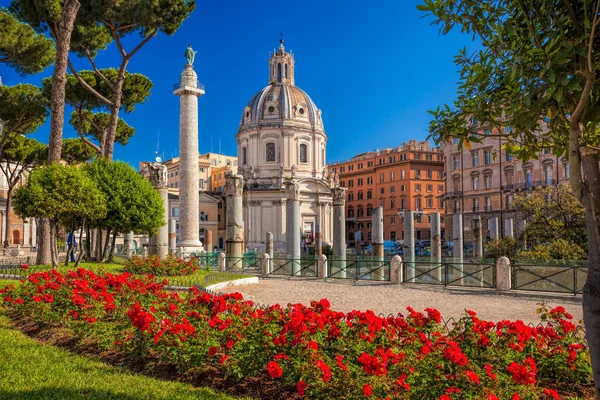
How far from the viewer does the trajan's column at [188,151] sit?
26.4 metres

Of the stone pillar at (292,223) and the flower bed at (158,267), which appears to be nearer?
the flower bed at (158,267)

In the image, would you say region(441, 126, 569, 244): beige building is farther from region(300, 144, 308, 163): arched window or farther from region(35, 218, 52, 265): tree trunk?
region(35, 218, 52, 265): tree trunk

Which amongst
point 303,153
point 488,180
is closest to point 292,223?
point 488,180

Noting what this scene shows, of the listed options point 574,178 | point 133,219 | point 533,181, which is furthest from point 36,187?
point 533,181

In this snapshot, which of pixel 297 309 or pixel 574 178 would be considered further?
pixel 297 309

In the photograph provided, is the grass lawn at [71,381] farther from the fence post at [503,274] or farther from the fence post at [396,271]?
the fence post at [396,271]

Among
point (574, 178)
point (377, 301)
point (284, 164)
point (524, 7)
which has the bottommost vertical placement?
point (377, 301)

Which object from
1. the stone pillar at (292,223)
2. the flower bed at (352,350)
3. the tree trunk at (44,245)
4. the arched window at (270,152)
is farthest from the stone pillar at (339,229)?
the arched window at (270,152)

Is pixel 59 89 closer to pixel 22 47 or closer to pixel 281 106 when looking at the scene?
pixel 22 47

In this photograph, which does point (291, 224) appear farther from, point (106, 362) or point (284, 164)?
point (284, 164)

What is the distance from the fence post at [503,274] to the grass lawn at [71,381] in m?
11.5

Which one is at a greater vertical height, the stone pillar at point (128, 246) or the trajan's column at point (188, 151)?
the trajan's column at point (188, 151)

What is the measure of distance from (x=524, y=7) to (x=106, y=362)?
227 inches

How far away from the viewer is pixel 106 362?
613 cm
